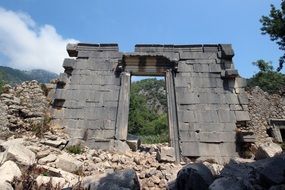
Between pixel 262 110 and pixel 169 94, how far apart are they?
3479 millimetres

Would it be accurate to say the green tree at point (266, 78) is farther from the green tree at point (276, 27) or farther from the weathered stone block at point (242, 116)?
the weathered stone block at point (242, 116)

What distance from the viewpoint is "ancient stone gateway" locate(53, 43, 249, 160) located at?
8766mm

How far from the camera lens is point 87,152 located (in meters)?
8.20

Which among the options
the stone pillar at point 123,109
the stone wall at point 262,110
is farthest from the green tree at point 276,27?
the stone pillar at point 123,109

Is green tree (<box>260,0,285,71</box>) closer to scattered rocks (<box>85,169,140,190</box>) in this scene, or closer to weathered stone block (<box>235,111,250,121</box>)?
weathered stone block (<box>235,111,250,121</box>)

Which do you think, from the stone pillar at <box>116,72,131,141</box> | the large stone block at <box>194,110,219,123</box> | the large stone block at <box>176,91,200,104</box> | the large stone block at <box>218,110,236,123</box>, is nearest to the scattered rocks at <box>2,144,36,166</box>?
the stone pillar at <box>116,72,131,141</box>

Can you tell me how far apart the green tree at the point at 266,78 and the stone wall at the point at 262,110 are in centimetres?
1176

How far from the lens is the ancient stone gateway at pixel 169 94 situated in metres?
8.77

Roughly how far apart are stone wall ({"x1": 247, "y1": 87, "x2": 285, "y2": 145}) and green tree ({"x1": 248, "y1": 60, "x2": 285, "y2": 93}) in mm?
11759

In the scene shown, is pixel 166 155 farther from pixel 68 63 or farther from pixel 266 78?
pixel 266 78

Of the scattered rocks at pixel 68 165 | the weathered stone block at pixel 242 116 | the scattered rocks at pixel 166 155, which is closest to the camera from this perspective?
the scattered rocks at pixel 68 165

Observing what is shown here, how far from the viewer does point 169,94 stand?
9438 millimetres

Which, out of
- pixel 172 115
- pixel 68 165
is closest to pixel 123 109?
pixel 172 115

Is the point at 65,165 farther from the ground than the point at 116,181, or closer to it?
farther from the ground
